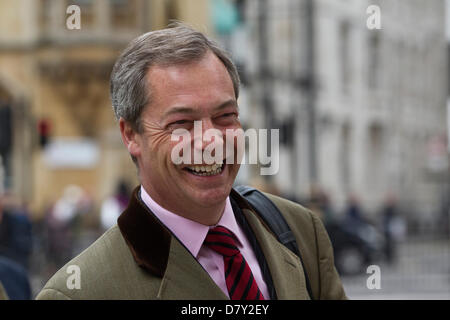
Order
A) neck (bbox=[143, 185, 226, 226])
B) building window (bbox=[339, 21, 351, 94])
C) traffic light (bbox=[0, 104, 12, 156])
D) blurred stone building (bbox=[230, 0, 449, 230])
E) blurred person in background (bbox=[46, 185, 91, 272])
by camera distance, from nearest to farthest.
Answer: neck (bbox=[143, 185, 226, 226])
traffic light (bbox=[0, 104, 12, 156])
blurred person in background (bbox=[46, 185, 91, 272])
blurred stone building (bbox=[230, 0, 449, 230])
building window (bbox=[339, 21, 351, 94])

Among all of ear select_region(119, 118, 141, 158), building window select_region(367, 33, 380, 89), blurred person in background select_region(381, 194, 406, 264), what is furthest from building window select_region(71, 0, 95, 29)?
ear select_region(119, 118, 141, 158)

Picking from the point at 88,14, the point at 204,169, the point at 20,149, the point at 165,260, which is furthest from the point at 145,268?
the point at 20,149

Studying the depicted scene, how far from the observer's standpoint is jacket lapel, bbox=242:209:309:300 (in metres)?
2.32

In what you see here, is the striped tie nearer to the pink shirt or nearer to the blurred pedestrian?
the pink shirt

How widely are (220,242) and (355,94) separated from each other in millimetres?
30278

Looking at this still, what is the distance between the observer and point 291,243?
248 centimetres

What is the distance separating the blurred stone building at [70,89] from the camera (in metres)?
25.3

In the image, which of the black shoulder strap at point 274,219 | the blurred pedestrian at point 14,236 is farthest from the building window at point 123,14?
the black shoulder strap at point 274,219

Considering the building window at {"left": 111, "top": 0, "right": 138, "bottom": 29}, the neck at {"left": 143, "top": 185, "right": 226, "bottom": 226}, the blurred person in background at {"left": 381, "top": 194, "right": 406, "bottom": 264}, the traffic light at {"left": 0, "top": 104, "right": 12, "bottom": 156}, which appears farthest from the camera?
the building window at {"left": 111, "top": 0, "right": 138, "bottom": 29}

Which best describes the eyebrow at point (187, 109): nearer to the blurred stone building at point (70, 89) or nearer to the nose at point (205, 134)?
the nose at point (205, 134)

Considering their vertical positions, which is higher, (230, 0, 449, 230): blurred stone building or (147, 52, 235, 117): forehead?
(147, 52, 235, 117): forehead

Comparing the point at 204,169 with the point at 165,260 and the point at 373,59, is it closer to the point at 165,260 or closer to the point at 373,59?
the point at 165,260

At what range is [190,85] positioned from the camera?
2176mm
